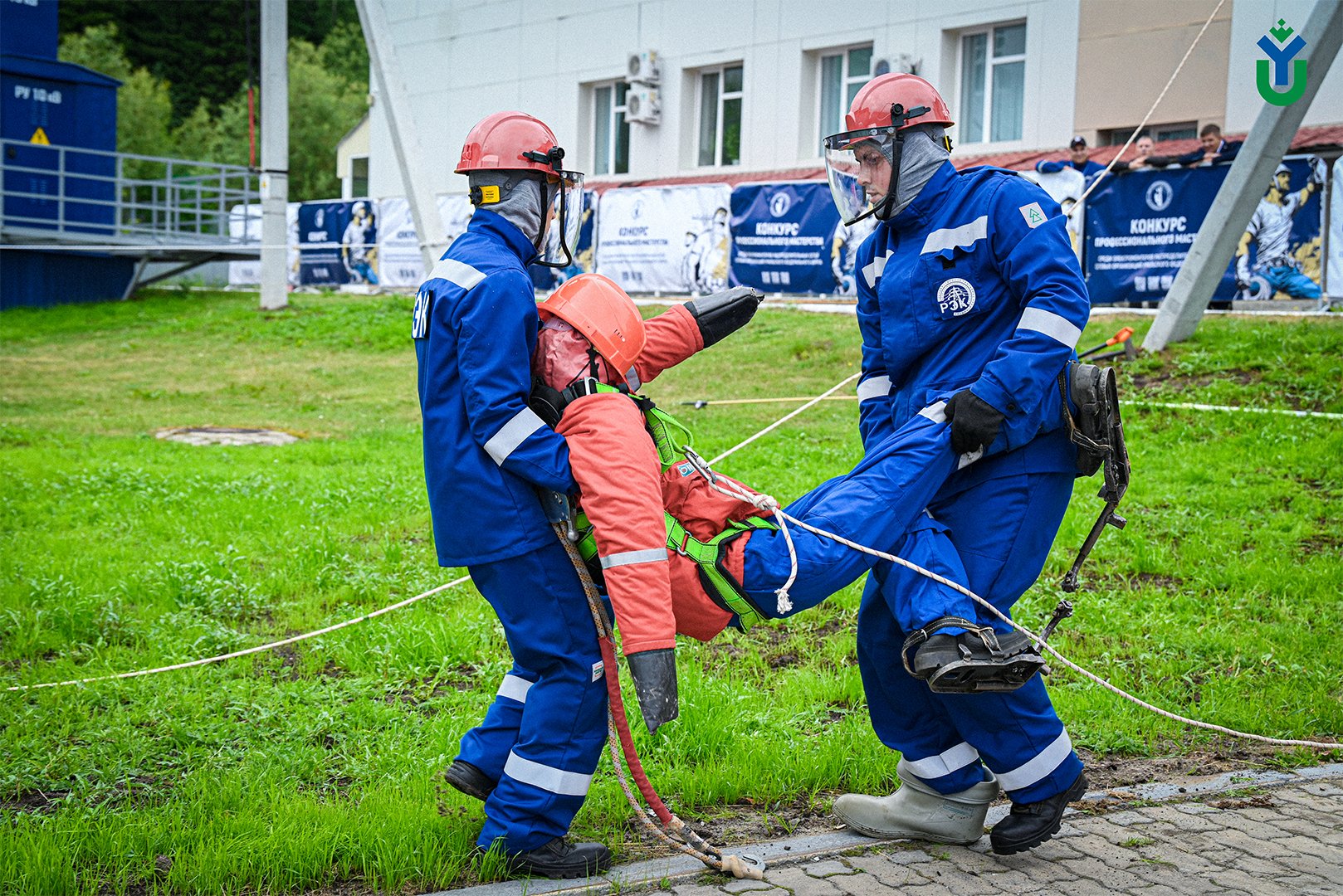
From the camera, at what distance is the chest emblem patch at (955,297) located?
3928 millimetres

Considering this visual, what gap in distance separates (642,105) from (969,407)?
81.5ft

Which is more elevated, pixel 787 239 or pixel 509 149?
pixel 787 239

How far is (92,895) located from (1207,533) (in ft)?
22.1

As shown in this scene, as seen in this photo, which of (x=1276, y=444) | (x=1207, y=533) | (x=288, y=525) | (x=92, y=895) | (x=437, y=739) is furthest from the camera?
(x=1276, y=444)

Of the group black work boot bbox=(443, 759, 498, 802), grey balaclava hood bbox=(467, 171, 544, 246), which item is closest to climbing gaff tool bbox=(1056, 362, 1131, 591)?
grey balaclava hood bbox=(467, 171, 544, 246)

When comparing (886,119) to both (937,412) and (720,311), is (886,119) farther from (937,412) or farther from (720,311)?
(937,412)

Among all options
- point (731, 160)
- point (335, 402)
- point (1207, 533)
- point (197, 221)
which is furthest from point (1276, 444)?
point (197, 221)

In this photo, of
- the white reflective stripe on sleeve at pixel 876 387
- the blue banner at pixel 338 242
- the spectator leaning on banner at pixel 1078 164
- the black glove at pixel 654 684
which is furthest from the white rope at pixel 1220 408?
the blue banner at pixel 338 242

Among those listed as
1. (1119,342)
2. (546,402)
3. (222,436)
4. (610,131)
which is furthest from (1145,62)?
(546,402)

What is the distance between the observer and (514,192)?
12.6 feet

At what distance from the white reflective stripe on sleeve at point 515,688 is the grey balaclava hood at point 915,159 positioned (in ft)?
6.62

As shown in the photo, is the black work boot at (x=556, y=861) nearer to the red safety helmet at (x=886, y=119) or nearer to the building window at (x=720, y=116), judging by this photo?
the red safety helmet at (x=886, y=119)

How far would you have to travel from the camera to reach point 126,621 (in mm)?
Answer: 6176

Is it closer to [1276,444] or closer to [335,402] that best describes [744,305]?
[1276,444]
